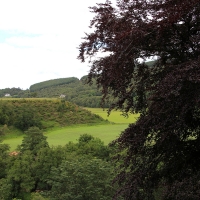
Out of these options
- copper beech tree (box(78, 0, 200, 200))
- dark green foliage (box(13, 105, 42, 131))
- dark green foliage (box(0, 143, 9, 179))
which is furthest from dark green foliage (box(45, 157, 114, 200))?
dark green foliage (box(13, 105, 42, 131))

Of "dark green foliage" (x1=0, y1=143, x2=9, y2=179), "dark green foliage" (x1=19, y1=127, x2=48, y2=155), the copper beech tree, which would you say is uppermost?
the copper beech tree

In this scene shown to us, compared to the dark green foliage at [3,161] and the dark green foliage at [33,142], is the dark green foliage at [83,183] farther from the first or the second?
the dark green foliage at [33,142]

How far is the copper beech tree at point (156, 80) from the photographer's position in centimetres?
432

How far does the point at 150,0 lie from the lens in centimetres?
512

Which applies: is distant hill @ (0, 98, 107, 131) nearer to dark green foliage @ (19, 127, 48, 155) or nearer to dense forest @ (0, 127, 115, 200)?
dense forest @ (0, 127, 115, 200)

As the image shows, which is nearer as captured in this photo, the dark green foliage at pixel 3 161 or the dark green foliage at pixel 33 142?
the dark green foliage at pixel 3 161

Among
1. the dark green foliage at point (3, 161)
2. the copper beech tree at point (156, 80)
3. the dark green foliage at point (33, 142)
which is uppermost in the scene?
the copper beech tree at point (156, 80)

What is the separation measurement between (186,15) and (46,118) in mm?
45271

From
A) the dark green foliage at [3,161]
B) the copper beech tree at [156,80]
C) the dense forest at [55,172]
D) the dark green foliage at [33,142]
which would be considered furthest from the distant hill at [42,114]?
the copper beech tree at [156,80]

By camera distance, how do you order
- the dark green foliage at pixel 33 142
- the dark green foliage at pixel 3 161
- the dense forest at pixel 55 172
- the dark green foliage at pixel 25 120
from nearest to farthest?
the dense forest at pixel 55 172 < the dark green foliage at pixel 3 161 < the dark green foliage at pixel 33 142 < the dark green foliage at pixel 25 120

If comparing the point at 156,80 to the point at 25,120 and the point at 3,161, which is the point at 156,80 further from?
the point at 25,120

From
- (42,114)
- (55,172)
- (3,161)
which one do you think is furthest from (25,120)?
(55,172)

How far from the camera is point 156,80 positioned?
5.55m

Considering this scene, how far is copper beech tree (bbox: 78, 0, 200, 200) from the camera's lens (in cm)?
432
